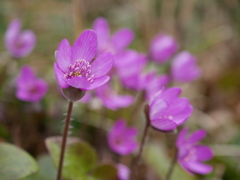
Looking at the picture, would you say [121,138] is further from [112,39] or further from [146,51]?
[146,51]

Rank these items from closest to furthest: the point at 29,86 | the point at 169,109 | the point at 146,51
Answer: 1. the point at 169,109
2. the point at 29,86
3. the point at 146,51

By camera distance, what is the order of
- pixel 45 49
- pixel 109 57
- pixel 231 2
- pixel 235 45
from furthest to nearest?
1. pixel 235 45
2. pixel 231 2
3. pixel 45 49
4. pixel 109 57

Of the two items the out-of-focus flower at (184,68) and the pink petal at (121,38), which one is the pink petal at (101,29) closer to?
the pink petal at (121,38)

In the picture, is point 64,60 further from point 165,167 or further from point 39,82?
point 165,167

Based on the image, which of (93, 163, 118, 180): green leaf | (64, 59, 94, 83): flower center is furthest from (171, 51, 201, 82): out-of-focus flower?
(64, 59, 94, 83): flower center

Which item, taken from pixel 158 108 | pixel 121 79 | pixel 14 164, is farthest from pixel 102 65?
pixel 121 79

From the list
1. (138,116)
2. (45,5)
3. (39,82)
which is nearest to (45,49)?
(45,5)
